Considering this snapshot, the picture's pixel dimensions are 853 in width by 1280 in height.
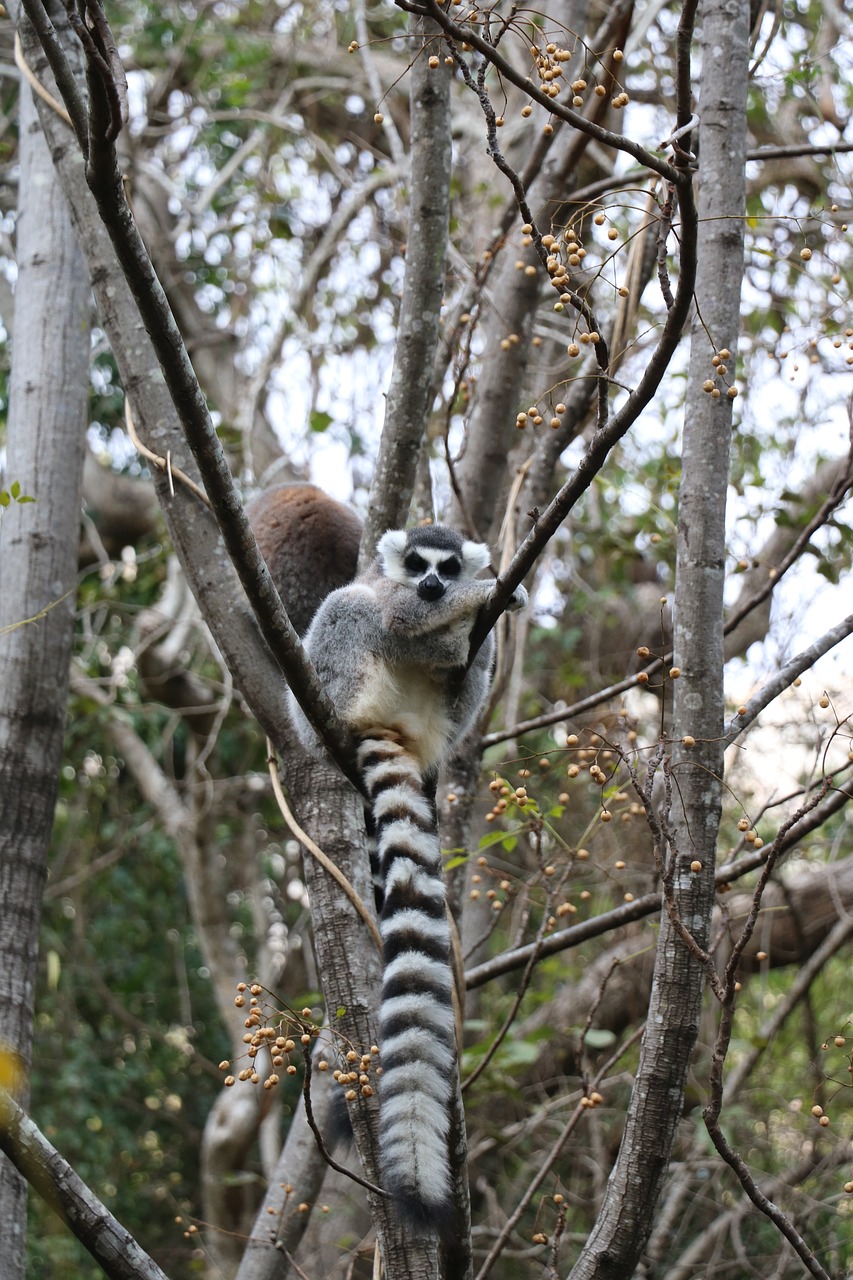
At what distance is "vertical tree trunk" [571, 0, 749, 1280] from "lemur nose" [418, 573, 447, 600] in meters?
1.09

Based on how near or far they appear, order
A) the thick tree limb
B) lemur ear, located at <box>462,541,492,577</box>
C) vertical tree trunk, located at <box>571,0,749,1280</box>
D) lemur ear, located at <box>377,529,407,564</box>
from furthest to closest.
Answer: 1. lemur ear, located at <box>462,541,492,577</box>
2. lemur ear, located at <box>377,529,407,564</box>
3. vertical tree trunk, located at <box>571,0,749,1280</box>
4. the thick tree limb

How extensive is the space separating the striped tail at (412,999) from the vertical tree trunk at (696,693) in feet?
1.47

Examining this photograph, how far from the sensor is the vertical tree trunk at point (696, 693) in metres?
2.75

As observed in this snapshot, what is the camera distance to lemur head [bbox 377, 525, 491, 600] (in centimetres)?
397

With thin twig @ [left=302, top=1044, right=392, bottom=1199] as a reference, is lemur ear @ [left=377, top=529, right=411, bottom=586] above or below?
above

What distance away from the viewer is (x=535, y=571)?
7.82 meters

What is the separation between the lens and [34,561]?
4105mm

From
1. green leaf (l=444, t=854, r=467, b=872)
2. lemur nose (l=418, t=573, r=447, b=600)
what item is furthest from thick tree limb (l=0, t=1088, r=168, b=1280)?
lemur nose (l=418, t=573, r=447, b=600)

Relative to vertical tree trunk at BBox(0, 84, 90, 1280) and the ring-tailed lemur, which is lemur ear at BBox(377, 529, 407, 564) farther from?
vertical tree trunk at BBox(0, 84, 90, 1280)

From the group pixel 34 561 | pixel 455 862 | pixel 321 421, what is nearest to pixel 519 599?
pixel 455 862

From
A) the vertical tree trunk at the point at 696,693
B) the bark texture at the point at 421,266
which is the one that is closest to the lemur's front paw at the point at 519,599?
the bark texture at the point at 421,266

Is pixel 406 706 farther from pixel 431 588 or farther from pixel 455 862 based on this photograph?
pixel 455 862

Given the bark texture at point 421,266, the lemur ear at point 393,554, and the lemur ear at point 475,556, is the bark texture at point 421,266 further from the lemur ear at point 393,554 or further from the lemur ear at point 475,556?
the lemur ear at point 475,556

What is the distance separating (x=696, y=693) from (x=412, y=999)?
1057 mm
